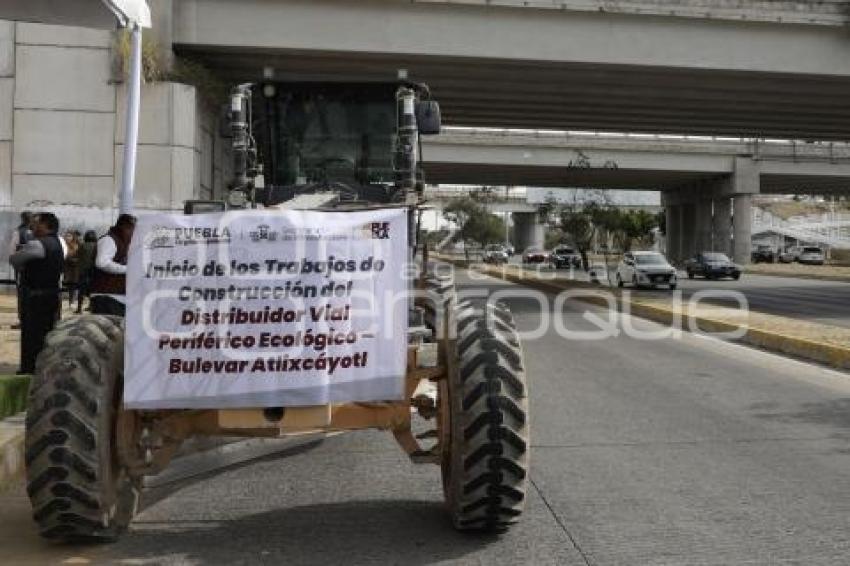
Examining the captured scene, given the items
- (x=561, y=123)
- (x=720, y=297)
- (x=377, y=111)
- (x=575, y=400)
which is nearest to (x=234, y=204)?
(x=377, y=111)

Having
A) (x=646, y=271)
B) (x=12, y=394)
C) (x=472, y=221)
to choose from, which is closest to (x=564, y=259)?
(x=472, y=221)

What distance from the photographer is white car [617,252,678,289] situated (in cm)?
3340

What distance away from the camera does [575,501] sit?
588 centimetres

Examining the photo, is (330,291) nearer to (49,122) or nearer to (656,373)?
(656,373)

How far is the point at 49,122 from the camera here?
65.0 ft

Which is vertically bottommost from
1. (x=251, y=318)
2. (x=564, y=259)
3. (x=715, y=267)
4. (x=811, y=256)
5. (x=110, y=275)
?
(x=251, y=318)

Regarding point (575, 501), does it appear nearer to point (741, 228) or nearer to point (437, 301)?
point (437, 301)

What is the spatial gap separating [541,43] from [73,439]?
63.0 ft

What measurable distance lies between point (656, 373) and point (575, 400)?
2321 mm

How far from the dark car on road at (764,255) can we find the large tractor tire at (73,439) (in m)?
76.5

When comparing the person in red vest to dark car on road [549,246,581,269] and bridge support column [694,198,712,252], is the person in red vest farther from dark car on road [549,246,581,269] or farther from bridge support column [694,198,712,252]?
bridge support column [694,198,712,252]

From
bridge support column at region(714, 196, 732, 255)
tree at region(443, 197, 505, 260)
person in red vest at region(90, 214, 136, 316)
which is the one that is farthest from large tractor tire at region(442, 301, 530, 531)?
tree at region(443, 197, 505, 260)

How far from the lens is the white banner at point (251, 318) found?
4.77 meters

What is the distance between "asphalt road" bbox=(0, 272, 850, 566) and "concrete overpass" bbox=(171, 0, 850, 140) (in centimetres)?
1361
